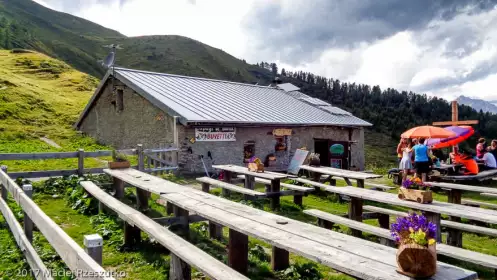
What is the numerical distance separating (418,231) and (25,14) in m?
167

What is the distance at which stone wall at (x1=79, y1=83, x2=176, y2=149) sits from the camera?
1656 cm

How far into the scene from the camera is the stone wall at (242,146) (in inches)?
611

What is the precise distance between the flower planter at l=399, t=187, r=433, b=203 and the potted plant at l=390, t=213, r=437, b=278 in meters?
3.26

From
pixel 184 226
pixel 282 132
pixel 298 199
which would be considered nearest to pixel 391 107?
pixel 282 132

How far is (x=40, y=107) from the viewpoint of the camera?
28.1 m

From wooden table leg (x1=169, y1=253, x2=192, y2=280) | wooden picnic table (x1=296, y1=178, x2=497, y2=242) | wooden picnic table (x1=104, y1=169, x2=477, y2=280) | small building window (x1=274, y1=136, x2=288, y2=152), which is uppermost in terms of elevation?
small building window (x1=274, y1=136, x2=288, y2=152)

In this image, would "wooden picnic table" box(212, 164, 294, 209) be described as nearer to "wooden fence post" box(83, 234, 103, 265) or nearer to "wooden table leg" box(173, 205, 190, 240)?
"wooden table leg" box(173, 205, 190, 240)

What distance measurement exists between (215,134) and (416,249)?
44.7 ft

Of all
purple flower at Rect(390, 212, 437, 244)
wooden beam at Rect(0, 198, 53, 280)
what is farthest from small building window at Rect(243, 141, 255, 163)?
purple flower at Rect(390, 212, 437, 244)

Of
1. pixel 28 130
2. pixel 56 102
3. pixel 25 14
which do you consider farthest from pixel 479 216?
pixel 25 14

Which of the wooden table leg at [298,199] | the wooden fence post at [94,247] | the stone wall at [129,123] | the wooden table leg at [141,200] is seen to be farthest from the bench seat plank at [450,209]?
the stone wall at [129,123]

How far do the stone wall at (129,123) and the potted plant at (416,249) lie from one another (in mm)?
13347

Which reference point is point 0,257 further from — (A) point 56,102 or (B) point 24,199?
(A) point 56,102

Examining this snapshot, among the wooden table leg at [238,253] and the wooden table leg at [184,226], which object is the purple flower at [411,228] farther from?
the wooden table leg at [184,226]
